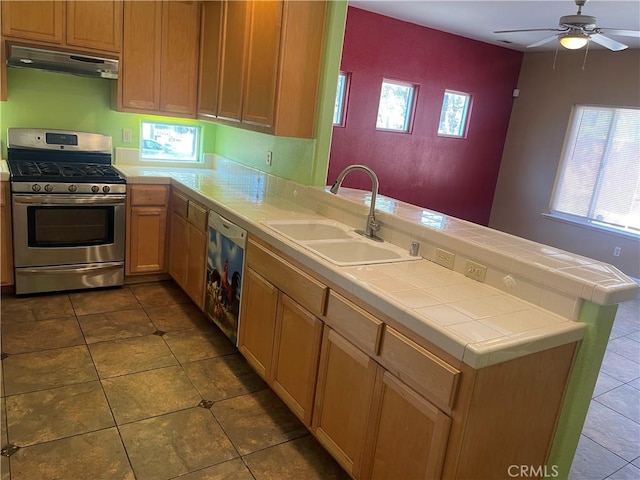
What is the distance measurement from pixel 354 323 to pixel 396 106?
4.81 meters

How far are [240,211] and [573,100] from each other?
5334 millimetres

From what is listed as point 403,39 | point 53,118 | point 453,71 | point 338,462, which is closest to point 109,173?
point 53,118

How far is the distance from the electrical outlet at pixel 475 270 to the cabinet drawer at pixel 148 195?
258cm

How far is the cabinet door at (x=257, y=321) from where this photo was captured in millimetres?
2480

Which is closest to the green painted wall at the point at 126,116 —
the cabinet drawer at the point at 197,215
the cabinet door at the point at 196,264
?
the cabinet drawer at the point at 197,215

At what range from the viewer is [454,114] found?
672 centimetres

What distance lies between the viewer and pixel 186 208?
3564 millimetres

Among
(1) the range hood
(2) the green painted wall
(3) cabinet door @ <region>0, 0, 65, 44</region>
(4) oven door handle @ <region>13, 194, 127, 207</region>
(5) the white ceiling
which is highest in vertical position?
(5) the white ceiling

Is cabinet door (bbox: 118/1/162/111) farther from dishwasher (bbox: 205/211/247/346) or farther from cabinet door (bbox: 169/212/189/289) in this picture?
dishwasher (bbox: 205/211/247/346)

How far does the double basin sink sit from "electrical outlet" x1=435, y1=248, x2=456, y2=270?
106mm

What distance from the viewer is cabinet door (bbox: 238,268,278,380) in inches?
97.7

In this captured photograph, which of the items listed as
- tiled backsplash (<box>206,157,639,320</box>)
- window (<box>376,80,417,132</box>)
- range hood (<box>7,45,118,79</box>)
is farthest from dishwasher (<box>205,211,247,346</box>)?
window (<box>376,80,417,132</box>)

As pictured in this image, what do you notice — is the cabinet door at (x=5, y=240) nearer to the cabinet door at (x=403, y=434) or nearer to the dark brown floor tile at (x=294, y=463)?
the dark brown floor tile at (x=294, y=463)

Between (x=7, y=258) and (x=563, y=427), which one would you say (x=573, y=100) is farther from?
(x=7, y=258)
